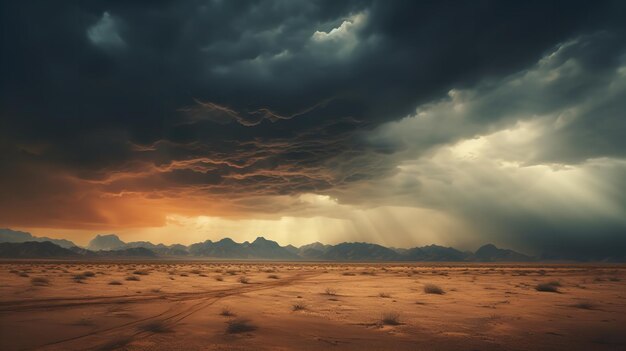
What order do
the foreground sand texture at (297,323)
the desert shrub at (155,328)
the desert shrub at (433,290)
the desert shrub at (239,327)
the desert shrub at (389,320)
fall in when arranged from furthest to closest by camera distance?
1. the desert shrub at (433,290)
2. the desert shrub at (389,320)
3. the desert shrub at (239,327)
4. the desert shrub at (155,328)
5. the foreground sand texture at (297,323)

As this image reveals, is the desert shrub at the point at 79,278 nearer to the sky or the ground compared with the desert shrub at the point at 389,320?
nearer to the sky

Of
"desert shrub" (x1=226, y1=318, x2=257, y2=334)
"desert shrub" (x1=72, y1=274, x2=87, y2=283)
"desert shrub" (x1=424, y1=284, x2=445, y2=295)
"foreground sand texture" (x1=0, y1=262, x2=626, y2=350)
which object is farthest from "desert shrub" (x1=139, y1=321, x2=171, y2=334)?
"desert shrub" (x1=72, y1=274, x2=87, y2=283)

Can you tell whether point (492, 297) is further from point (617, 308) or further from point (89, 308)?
point (89, 308)

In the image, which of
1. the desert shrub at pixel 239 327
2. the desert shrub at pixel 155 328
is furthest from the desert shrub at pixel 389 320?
the desert shrub at pixel 155 328

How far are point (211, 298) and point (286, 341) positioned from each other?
1010 centimetres

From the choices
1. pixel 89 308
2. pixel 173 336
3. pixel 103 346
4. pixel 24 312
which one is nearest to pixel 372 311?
pixel 173 336

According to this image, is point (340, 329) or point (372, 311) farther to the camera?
point (372, 311)

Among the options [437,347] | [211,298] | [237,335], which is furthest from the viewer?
[211,298]

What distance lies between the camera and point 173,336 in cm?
997

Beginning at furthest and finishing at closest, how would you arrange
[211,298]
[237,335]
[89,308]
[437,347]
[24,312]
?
1. [211,298]
2. [89,308]
3. [24,312]
4. [237,335]
5. [437,347]

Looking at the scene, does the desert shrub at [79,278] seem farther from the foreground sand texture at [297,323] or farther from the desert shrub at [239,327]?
the desert shrub at [239,327]

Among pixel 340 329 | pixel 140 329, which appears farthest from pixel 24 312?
pixel 340 329

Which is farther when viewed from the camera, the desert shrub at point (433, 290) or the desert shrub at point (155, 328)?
the desert shrub at point (433, 290)

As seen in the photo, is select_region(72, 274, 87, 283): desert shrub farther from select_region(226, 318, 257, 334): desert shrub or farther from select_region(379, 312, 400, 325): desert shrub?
select_region(379, 312, 400, 325): desert shrub
